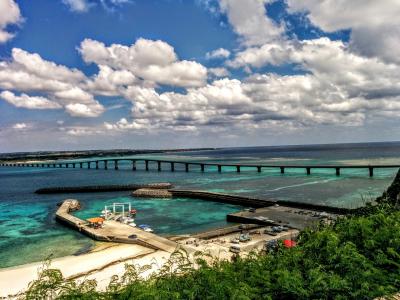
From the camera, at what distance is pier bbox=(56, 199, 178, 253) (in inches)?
1164

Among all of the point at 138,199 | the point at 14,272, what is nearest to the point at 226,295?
the point at 14,272

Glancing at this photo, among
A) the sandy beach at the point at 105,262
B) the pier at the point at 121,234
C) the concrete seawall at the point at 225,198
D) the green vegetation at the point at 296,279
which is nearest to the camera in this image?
the green vegetation at the point at 296,279

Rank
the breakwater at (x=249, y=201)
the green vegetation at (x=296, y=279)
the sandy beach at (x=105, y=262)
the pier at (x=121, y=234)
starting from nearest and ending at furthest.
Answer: the green vegetation at (x=296, y=279), the sandy beach at (x=105, y=262), the pier at (x=121, y=234), the breakwater at (x=249, y=201)

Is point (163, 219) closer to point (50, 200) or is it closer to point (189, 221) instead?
point (189, 221)

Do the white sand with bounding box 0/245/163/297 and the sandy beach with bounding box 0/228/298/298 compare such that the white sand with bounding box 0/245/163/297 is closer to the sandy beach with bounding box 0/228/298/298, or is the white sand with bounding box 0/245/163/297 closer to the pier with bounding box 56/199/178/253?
the sandy beach with bounding box 0/228/298/298

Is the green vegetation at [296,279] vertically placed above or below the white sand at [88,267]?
above

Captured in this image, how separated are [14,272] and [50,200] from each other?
170ft

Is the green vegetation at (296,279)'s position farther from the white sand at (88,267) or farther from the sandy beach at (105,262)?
the white sand at (88,267)

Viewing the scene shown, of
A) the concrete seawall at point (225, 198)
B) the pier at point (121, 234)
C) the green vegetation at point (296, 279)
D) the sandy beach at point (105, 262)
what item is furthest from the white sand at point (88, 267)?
the concrete seawall at point (225, 198)

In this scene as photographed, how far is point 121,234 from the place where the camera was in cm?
3459

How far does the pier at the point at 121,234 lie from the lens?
29559 millimetres

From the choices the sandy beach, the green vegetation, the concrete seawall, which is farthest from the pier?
the concrete seawall

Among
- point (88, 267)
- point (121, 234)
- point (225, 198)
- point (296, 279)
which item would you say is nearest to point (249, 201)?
point (225, 198)

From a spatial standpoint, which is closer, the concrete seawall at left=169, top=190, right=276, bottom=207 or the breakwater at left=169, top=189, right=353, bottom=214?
the breakwater at left=169, top=189, right=353, bottom=214
